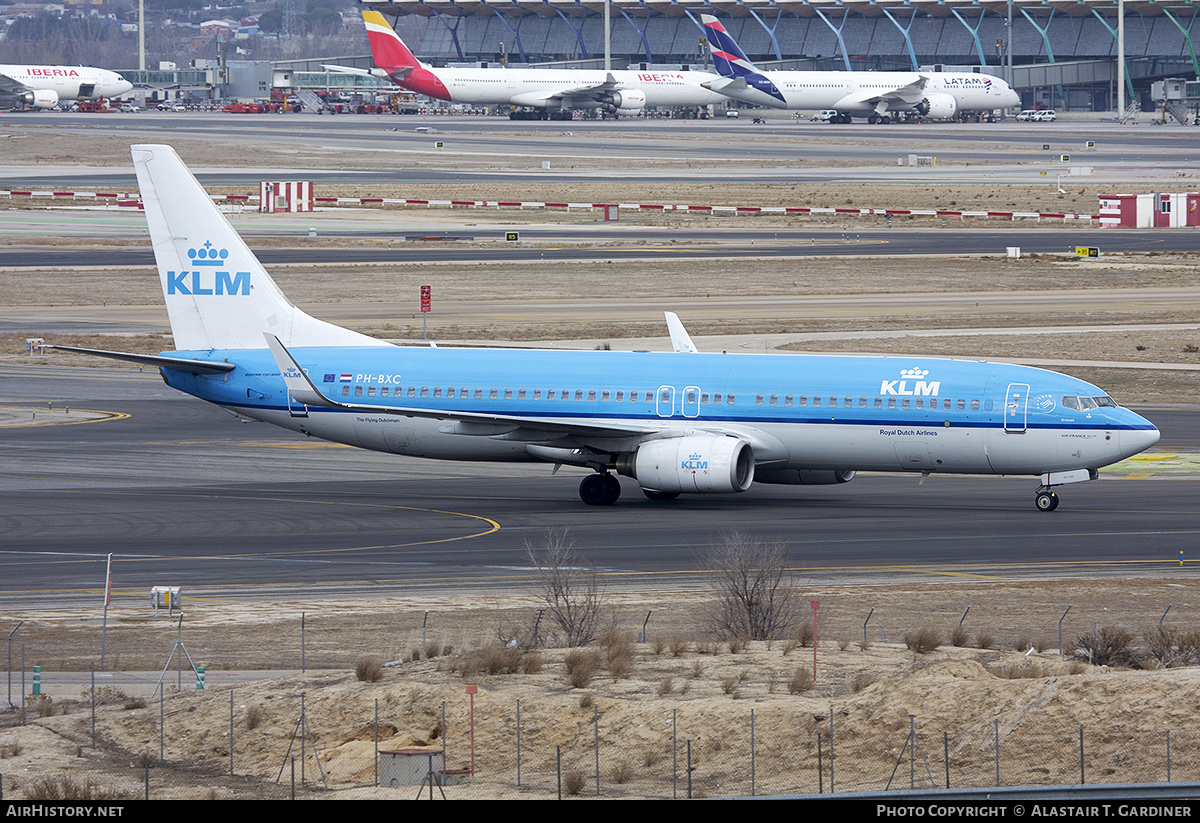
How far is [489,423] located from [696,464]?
18.5 feet

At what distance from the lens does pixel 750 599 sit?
2931 cm

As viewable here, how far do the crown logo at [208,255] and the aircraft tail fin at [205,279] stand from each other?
0.03 metres

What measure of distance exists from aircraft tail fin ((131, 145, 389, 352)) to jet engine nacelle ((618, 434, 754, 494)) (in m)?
9.27

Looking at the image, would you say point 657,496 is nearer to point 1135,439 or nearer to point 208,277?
point 1135,439

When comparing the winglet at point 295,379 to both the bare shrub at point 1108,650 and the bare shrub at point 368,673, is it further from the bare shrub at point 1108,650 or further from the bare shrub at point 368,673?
the bare shrub at point 1108,650

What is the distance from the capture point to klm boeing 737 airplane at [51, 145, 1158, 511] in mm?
40938

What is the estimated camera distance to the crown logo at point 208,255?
46.8 metres

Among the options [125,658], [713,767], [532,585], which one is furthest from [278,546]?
[713,767]

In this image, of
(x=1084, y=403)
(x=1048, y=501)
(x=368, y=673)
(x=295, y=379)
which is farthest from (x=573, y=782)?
(x=295, y=379)

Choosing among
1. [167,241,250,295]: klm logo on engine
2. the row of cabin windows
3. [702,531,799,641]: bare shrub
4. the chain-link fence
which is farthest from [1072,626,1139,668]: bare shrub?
[167,241,250,295]: klm logo on engine
